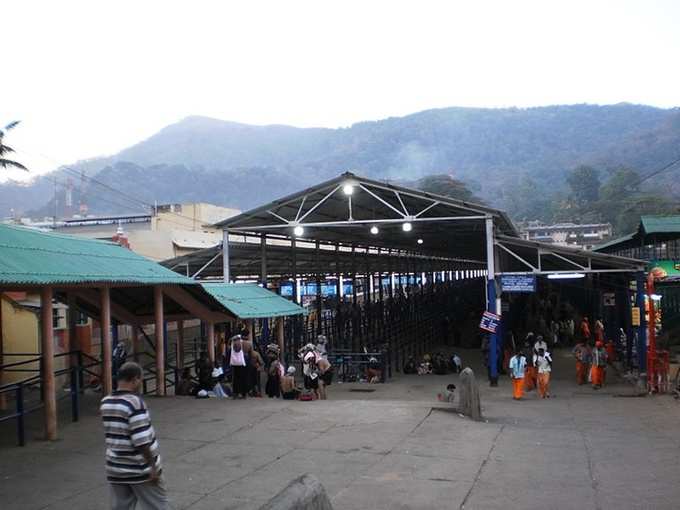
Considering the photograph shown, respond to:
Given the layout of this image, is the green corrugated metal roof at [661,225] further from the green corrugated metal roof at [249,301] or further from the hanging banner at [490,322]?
the green corrugated metal roof at [249,301]

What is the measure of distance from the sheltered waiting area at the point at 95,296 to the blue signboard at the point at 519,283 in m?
5.97

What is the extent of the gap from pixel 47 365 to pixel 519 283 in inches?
523

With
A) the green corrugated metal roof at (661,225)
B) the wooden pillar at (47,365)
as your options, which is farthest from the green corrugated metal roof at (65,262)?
the green corrugated metal roof at (661,225)

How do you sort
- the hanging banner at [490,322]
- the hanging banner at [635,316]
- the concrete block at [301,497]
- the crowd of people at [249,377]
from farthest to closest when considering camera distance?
the hanging banner at [490,322] → the hanging banner at [635,316] → the crowd of people at [249,377] → the concrete block at [301,497]

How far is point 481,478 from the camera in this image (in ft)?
24.2

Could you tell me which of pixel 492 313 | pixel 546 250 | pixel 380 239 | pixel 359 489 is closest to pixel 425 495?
pixel 359 489

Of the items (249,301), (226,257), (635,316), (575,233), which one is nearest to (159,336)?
(249,301)

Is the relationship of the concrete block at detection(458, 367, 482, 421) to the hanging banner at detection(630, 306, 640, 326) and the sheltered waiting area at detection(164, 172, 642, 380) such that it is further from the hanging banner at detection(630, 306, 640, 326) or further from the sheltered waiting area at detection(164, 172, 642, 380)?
the hanging banner at detection(630, 306, 640, 326)

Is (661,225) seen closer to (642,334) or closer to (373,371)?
(642,334)

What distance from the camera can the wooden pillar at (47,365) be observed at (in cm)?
859

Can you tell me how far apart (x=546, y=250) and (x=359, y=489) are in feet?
44.8

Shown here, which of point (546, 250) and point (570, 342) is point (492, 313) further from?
point (570, 342)

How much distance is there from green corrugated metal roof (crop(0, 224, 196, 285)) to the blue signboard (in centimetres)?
949

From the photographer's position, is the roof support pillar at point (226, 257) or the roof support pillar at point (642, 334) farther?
the roof support pillar at point (226, 257)
